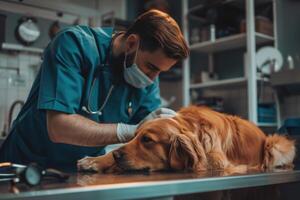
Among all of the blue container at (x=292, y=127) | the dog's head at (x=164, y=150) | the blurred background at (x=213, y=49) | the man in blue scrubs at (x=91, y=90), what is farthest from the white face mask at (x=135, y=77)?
the blurred background at (x=213, y=49)

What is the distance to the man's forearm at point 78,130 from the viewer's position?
3.98 ft

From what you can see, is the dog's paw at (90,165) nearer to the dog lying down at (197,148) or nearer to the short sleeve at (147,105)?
the dog lying down at (197,148)

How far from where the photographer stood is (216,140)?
1.19m

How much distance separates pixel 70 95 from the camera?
1223 millimetres

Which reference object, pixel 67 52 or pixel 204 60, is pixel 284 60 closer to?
pixel 204 60

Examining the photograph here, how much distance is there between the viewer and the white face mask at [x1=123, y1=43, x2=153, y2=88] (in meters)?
1.44

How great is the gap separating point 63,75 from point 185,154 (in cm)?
44

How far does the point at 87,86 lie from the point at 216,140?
1.53 feet

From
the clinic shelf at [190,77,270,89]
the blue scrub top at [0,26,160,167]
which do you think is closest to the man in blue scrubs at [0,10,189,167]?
the blue scrub top at [0,26,160,167]

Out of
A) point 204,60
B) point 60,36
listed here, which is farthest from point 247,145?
point 204,60

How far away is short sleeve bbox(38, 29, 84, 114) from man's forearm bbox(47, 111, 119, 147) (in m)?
0.03

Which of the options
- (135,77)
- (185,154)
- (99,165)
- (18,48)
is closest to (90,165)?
(99,165)

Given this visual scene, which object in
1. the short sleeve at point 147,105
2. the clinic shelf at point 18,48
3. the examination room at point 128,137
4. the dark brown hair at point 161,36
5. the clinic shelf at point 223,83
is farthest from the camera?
the clinic shelf at point 18,48

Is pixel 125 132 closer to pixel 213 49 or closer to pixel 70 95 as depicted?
pixel 70 95
